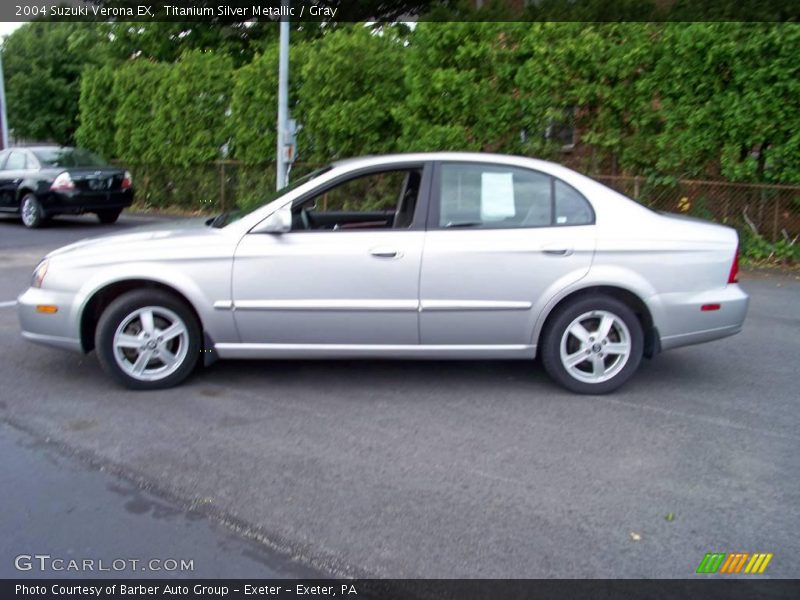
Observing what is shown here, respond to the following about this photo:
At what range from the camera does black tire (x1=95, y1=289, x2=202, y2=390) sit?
5.32m

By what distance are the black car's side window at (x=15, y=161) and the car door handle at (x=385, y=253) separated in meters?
12.5

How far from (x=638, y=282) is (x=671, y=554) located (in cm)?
229

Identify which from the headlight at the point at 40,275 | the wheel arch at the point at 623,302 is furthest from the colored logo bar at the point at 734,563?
the headlight at the point at 40,275

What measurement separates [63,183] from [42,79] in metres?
17.9

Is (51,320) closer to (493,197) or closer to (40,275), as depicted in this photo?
(40,275)

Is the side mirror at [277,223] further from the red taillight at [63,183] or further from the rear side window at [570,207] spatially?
the red taillight at [63,183]

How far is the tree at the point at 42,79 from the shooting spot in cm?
2948

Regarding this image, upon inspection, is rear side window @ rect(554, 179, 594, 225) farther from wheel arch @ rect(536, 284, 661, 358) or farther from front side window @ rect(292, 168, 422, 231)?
front side window @ rect(292, 168, 422, 231)

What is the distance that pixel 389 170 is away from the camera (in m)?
5.50

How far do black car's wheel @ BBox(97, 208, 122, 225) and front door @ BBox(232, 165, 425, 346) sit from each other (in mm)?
10961

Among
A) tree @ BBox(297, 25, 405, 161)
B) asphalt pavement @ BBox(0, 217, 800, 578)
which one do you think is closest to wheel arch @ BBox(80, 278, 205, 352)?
asphalt pavement @ BBox(0, 217, 800, 578)

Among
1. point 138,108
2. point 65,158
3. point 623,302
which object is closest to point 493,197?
point 623,302
